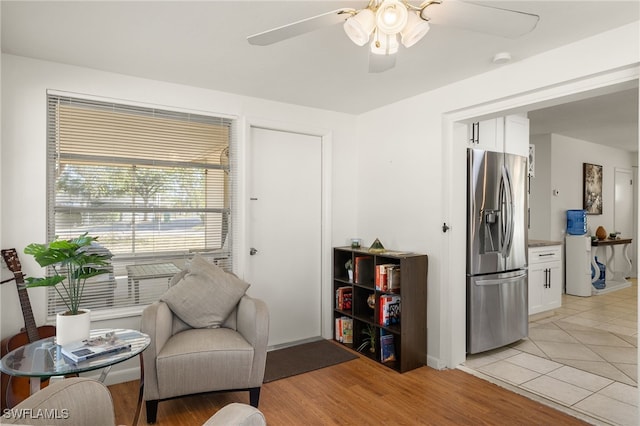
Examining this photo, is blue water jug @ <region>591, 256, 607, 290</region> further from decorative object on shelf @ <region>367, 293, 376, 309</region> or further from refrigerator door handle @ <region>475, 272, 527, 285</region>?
decorative object on shelf @ <region>367, 293, 376, 309</region>

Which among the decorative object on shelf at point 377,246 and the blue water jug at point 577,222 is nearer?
the decorative object on shelf at point 377,246

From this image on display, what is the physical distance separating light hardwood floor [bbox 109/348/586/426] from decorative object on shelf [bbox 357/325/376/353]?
39 centimetres

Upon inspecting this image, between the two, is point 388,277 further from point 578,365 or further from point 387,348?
point 578,365

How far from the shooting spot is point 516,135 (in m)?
3.87

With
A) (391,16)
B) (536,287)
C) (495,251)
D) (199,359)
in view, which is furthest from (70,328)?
(536,287)

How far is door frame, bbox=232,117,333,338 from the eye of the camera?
11.3ft

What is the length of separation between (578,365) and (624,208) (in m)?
5.57

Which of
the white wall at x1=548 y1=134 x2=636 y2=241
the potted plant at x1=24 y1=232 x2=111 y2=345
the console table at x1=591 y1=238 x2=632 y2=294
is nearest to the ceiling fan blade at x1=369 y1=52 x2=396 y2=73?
the potted plant at x1=24 y1=232 x2=111 y2=345

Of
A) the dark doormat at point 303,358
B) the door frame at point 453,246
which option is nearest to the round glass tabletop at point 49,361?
the dark doormat at point 303,358

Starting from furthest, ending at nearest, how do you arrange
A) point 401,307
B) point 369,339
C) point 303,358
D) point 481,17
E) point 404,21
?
point 369,339 < point 303,358 < point 401,307 < point 404,21 < point 481,17

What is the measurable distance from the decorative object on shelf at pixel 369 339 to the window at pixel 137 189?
1428mm

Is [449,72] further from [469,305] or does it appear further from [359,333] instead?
[359,333]

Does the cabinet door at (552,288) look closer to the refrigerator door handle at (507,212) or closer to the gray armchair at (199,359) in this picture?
the refrigerator door handle at (507,212)

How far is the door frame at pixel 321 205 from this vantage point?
3.44m
